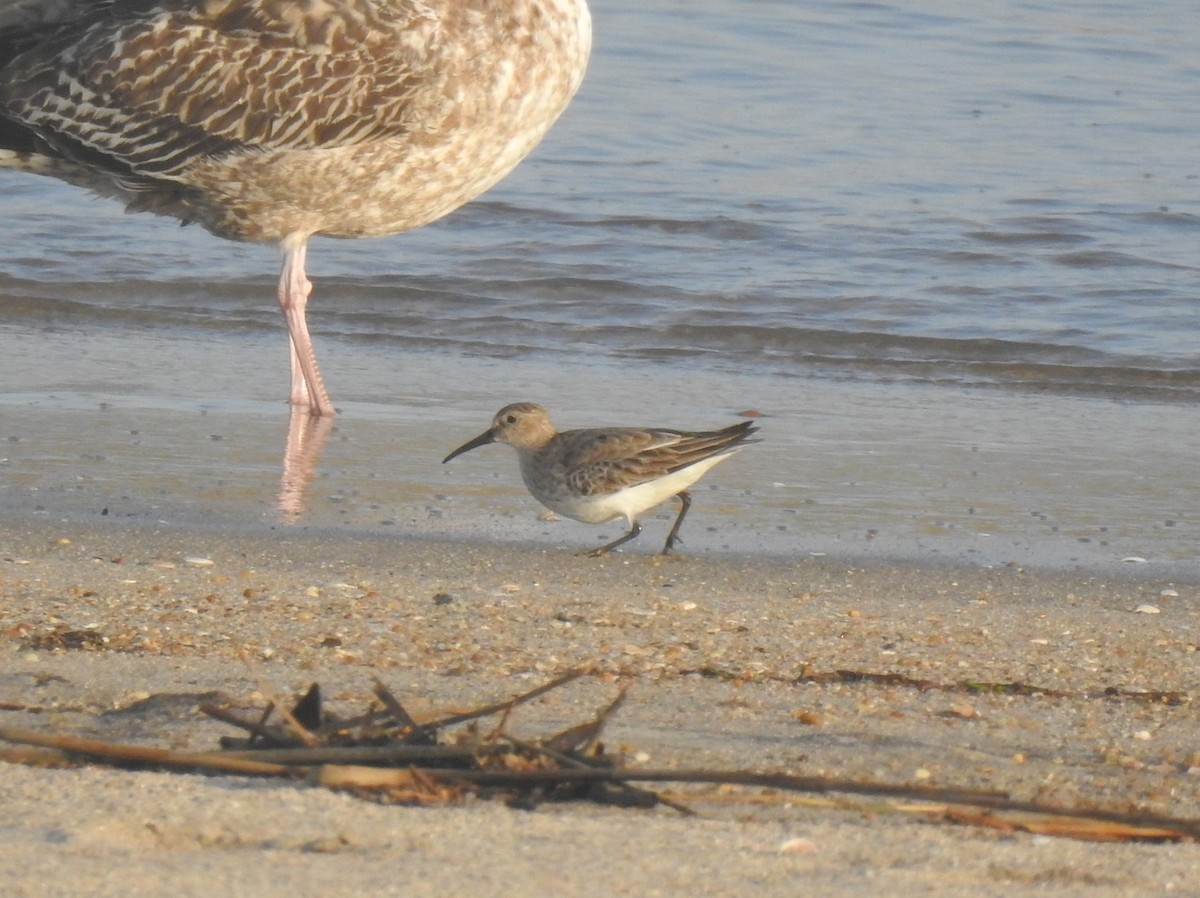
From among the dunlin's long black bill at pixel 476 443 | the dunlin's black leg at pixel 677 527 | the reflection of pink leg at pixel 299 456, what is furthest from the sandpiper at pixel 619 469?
the reflection of pink leg at pixel 299 456

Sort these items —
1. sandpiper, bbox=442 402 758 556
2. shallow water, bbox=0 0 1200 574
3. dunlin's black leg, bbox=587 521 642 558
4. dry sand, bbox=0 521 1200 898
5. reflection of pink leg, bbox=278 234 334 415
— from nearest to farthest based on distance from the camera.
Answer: dry sand, bbox=0 521 1200 898 < dunlin's black leg, bbox=587 521 642 558 < sandpiper, bbox=442 402 758 556 < shallow water, bbox=0 0 1200 574 < reflection of pink leg, bbox=278 234 334 415

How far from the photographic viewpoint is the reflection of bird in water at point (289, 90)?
8.02 metres

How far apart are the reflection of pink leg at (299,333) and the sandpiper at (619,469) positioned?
168 cm

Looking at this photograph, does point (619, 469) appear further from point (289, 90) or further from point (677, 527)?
point (289, 90)

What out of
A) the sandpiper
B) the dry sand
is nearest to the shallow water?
the sandpiper

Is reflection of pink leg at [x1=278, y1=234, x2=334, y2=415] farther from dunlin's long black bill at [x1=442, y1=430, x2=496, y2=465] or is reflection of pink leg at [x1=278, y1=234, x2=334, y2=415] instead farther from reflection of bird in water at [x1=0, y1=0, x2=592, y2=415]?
dunlin's long black bill at [x1=442, y1=430, x2=496, y2=465]

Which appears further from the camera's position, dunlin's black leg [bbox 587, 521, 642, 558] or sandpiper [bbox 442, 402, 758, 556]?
sandpiper [bbox 442, 402, 758, 556]

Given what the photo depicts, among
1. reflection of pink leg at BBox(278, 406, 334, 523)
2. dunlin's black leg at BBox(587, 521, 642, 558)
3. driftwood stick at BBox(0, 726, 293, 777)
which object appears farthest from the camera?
reflection of pink leg at BBox(278, 406, 334, 523)

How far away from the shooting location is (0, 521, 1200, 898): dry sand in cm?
312

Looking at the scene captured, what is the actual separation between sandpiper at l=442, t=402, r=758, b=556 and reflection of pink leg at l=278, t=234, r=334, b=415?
5.51ft

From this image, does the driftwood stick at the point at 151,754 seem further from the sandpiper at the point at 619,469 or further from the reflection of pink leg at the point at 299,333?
the reflection of pink leg at the point at 299,333

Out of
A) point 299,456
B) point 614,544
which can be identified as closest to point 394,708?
point 614,544

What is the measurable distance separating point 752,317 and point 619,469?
15.3ft

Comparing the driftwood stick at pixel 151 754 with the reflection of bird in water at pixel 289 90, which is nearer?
the driftwood stick at pixel 151 754
